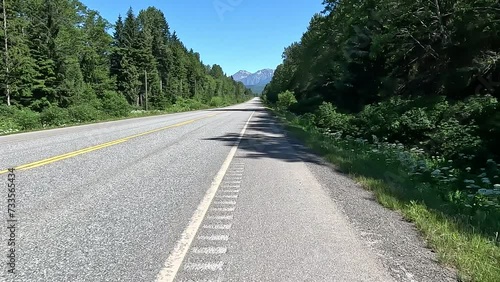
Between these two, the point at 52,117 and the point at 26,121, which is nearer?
the point at 26,121

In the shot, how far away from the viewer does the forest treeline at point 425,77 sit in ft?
39.8

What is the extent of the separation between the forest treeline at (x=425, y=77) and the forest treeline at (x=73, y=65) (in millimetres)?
20313

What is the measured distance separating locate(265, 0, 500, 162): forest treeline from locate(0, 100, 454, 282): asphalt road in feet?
20.1

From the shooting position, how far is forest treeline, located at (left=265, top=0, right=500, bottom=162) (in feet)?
39.8

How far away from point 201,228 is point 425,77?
59.0 feet

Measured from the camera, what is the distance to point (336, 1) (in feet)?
112

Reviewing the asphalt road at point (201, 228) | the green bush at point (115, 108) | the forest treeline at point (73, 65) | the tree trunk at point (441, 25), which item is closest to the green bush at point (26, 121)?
the forest treeline at point (73, 65)

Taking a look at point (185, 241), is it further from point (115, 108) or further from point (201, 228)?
point (115, 108)

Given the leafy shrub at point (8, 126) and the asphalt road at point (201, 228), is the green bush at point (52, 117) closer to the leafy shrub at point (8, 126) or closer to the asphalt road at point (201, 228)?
the leafy shrub at point (8, 126)

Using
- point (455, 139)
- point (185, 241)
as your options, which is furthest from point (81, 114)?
point (185, 241)

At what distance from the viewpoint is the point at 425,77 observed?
19203 millimetres

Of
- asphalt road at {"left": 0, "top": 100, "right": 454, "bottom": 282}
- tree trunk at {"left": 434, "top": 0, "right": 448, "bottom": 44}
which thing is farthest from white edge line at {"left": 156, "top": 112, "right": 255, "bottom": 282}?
tree trunk at {"left": 434, "top": 0, "right": 448, "bottom": 44}

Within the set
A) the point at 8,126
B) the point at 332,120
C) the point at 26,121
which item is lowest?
the point at 8,126

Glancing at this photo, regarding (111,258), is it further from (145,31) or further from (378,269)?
(145,31)
